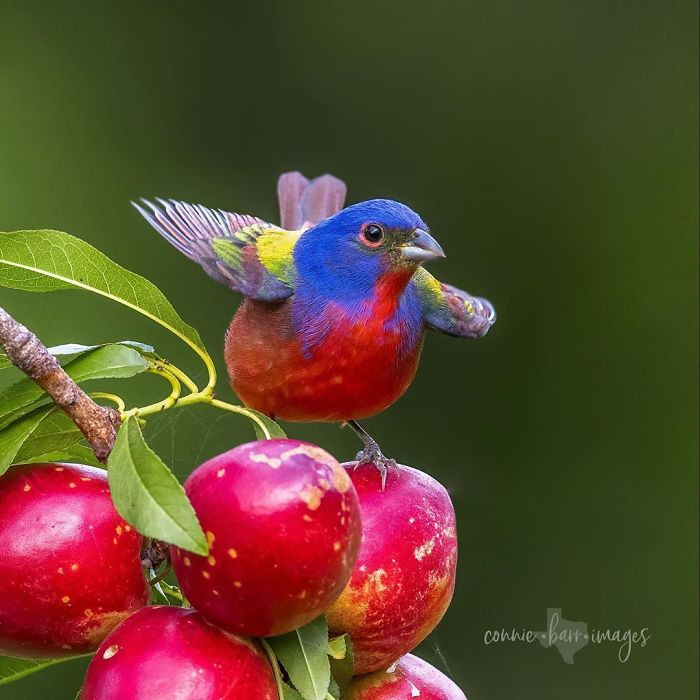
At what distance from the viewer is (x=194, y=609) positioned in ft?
4.02

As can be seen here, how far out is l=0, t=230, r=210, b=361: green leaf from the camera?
1471mm

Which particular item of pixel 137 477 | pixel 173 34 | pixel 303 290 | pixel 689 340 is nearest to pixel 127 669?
pixel 137 477

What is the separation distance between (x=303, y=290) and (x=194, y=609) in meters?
1.54

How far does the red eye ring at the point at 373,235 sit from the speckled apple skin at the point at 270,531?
5.13 feet

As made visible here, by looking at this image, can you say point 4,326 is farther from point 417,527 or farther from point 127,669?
point 417,527

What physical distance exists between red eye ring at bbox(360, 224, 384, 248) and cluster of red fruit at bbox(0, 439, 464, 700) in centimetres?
130

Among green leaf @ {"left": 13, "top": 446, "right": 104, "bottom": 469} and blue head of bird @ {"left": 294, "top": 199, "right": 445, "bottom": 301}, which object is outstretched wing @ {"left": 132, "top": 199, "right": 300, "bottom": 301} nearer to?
blue head of bird @ {"left": 294, "top": 199, "right": 445, "bottom": 301}

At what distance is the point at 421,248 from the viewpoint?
104 inches

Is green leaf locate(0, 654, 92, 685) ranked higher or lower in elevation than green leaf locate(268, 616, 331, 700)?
lower

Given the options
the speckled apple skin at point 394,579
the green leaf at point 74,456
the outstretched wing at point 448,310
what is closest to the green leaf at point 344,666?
the speckled apple skin at point 394,579

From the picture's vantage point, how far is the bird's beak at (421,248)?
2598 mm

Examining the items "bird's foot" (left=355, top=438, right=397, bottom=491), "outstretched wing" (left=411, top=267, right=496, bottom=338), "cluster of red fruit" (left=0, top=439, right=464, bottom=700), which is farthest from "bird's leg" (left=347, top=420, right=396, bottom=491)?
"outstretched wing" (left=411, top=267, right=496, bottom=338)

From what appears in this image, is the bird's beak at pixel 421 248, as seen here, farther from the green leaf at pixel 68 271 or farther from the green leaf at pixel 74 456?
the green leaf at pixel 74 456

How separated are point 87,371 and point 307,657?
413 mm
